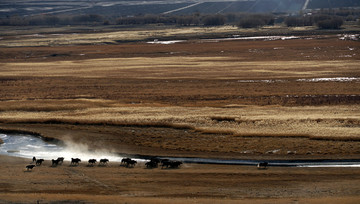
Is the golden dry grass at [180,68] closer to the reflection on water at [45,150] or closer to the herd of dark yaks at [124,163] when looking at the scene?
the reflection on water at [45,150]

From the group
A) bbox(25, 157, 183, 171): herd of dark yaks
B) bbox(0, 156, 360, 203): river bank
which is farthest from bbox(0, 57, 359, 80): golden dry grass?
bbox(0, 156, 360, 203): river bank

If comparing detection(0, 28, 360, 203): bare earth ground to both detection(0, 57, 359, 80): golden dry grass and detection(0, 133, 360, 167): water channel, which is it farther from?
detection(0, 133, 360, 167): water channel

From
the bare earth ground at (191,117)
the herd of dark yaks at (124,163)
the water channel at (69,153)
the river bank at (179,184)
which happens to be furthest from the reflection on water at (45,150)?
the river bank at (179,184)

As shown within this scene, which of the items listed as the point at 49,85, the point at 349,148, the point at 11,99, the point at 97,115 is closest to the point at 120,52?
the point at 49,85

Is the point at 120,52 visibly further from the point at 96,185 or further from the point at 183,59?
the point at 96,185

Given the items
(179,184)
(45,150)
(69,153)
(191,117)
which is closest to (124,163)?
(69,153)

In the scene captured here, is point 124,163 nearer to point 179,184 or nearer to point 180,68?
point 179,184

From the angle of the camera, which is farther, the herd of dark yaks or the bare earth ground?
the herd of dark yaks

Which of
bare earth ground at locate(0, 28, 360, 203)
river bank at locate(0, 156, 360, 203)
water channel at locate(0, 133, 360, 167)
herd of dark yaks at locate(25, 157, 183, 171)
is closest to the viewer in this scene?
river bank at locate(0, 156, 360, 203)
